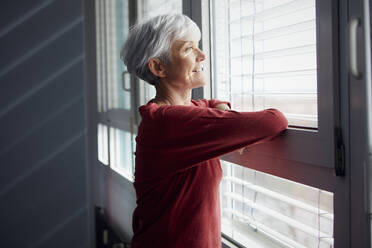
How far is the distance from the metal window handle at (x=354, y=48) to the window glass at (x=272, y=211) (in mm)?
371

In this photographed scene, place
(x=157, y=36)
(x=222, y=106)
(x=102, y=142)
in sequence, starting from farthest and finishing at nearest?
(x=102, y=142) < (x=222, y=106) < (x=157, y=36)

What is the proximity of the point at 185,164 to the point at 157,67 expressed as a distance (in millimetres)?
290

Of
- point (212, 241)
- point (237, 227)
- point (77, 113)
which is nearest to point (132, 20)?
point (77, 113)

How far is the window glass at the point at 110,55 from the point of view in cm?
264

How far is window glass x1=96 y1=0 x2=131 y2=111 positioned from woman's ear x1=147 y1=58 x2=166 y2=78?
1.53 meters

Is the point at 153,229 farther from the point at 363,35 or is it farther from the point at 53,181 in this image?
the point at 53,181

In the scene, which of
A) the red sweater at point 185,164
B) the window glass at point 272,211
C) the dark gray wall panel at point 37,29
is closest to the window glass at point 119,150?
the dark gray wall panel at point 37,29

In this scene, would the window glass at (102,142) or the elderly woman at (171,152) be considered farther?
the window glass at (102,142)

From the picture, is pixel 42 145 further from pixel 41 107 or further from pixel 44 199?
pixel 44 199

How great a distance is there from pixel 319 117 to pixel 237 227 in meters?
0.62

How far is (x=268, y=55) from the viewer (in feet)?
3.55

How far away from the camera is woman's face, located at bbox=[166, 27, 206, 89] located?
3.40ft

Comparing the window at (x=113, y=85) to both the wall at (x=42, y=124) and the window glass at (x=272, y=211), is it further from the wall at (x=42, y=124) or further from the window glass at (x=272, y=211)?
the window glass at (x=272, y=211)

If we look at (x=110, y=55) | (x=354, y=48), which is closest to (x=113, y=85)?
(x=110, y=55)
